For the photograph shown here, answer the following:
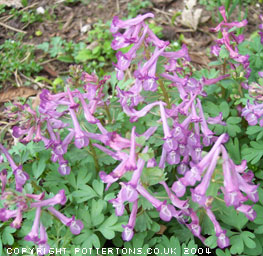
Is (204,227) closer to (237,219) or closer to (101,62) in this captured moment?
(237,219)

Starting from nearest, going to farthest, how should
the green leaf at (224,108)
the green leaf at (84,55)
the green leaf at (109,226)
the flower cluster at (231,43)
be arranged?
the green leaf at (109,226), the flower cluster at (231,43), the green leaf at (224,108), the green leaf at (84,55)

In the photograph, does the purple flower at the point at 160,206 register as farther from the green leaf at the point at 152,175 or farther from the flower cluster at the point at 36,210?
the flower cluster at the point at 36,210

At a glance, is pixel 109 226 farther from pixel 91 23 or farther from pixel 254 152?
pixel 91 23

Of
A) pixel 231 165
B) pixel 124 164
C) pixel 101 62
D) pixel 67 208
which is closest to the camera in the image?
pixel 231 165

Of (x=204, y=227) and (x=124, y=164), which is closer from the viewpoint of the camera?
(x=124, y=164)

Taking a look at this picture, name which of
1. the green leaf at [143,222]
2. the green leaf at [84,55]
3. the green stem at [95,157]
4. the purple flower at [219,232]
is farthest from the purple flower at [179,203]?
the green leaf at [84,55]

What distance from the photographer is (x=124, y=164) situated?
2.21 metres

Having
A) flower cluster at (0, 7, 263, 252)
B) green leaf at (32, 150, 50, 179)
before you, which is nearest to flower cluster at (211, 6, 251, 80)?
flower cluster at (0, 7, 263, 252)

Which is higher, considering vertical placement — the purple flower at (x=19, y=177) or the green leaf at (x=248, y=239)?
the purple flower at (x=19, y=177)

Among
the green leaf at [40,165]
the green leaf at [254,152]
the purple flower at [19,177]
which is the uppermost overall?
the purple flower at [19,177]


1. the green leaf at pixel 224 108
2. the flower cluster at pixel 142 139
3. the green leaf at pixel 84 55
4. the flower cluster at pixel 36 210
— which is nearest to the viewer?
the flower cluster at pixel 142 139

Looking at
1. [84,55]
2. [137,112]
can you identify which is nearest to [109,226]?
[137,112]

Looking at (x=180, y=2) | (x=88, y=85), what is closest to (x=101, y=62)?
(x=180, y=2)

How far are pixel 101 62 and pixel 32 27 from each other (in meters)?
1.52
